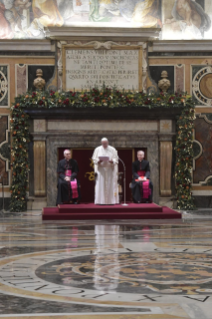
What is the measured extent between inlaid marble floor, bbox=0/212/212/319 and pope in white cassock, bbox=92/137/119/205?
2851 mm

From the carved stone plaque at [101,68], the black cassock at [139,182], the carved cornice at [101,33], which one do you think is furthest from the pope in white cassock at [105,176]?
the carved cornice at [101,33]

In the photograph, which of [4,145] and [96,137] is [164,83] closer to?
[96,137]

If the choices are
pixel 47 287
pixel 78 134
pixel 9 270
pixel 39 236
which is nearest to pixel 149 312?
pixel 47 287

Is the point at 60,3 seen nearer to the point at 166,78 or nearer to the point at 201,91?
the point at 166,78

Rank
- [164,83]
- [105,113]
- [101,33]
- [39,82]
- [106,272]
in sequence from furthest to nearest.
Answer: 1. [101,33]
2. [164,83]
3. [39,82]
4. [105,113]
5. [106,272]

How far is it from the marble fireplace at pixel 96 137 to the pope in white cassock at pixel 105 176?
5.41 feet

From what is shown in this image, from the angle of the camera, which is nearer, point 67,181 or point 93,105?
point 67,181

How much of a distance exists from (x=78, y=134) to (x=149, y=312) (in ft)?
33.1

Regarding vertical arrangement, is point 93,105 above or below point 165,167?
above

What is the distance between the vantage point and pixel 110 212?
35.8 feet

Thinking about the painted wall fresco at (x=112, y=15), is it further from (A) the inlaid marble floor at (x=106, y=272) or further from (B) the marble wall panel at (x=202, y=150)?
(A) the inlaid marble floor at (x=106, y=272)

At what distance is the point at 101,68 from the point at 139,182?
3.34 metres

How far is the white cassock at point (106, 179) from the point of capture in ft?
38.8

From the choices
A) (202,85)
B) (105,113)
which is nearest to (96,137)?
(105,113)
